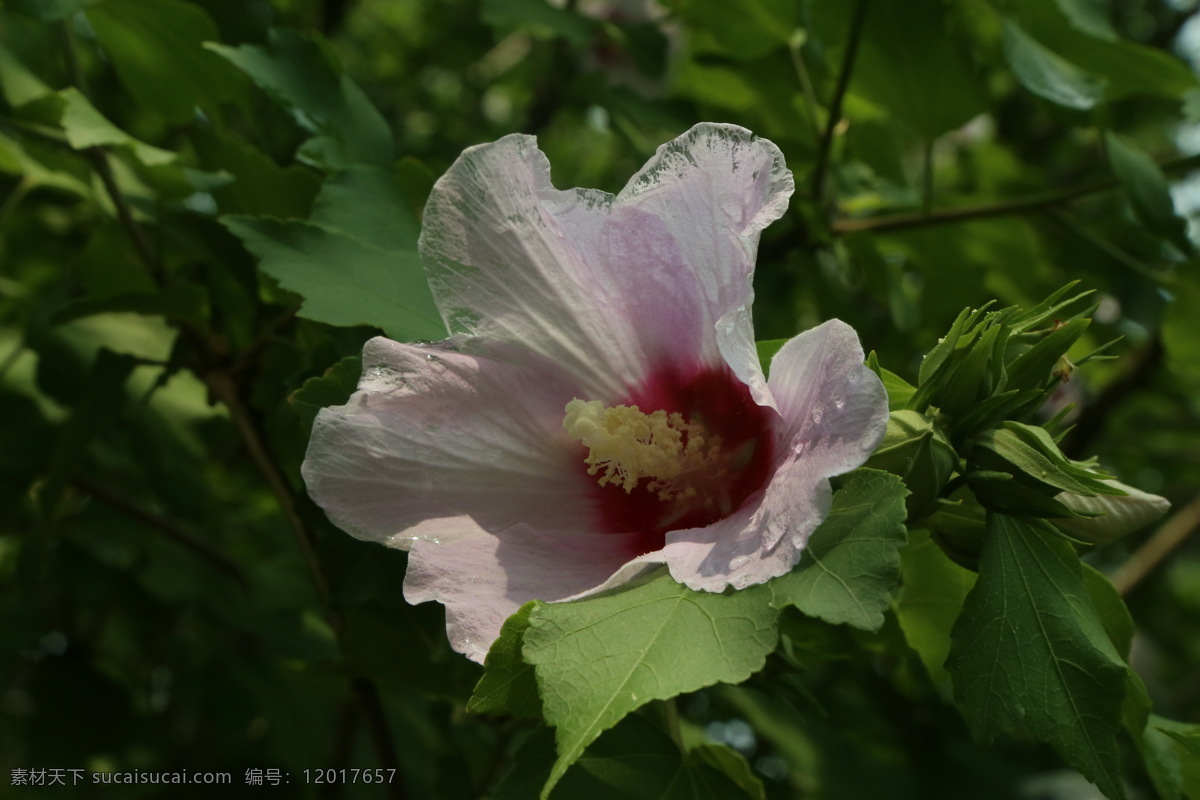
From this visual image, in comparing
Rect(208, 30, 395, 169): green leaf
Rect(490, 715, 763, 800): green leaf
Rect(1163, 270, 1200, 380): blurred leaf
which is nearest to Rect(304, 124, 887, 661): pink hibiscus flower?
Rect(490, 715, 763, 800): green leaf

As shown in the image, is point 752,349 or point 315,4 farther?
point 315,4

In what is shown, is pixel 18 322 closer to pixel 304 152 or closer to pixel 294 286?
pixel 304 152

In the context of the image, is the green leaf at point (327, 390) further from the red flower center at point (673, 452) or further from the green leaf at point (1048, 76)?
the green leaf at point (1048, 76)

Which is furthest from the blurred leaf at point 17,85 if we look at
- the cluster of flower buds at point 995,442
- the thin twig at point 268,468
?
the cluster of flower buds at point 995,442

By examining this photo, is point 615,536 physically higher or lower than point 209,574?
higher

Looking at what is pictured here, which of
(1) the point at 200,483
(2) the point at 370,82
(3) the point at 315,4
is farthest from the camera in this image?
(2) the point at 370,82

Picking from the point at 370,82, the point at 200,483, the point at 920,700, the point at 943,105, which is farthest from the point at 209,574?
the point at 370,82

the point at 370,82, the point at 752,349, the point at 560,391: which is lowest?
the point at 370,82

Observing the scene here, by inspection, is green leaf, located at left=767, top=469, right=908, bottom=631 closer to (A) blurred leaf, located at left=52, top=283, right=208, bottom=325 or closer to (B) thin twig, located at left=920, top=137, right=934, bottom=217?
(A) blurred leaf, located at left=52, top=283, right=208, bottom=325

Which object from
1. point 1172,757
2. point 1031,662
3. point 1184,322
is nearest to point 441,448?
point 1031,662
